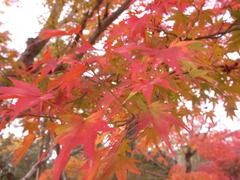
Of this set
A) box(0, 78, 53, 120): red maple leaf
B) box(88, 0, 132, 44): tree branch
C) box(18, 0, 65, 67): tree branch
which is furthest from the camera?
box(18, 0, 65, 67): tree branch

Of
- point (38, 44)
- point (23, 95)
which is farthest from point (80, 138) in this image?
point (38, 44)

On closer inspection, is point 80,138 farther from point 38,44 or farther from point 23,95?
point 38,44

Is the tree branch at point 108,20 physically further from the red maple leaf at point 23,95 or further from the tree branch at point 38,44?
the red maple leaf at point 23,95

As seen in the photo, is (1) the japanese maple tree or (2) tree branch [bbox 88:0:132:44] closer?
(1) the japanese maple tree

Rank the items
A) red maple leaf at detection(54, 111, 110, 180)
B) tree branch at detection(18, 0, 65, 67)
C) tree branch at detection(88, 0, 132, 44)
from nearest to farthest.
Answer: red maple leaf at detection(54, 111, 110, 180) < tree branch at detection(88, 0, 132, 44) < tree branch at detection(18, 0, 65, 67)

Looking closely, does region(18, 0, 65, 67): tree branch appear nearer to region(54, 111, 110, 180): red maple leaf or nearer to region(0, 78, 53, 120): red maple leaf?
region(0, 78, 53, 120): red maple leaf

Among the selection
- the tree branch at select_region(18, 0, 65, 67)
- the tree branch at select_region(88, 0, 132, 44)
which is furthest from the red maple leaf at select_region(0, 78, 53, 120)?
the tree branch at select_region(18, 0, 65, 67)

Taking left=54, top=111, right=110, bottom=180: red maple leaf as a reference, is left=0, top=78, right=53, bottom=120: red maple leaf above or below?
above

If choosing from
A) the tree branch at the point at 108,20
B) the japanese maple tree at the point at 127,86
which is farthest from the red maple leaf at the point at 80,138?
the tree branch at the point at 108,20

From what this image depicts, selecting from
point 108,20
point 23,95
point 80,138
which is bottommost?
point 80,138

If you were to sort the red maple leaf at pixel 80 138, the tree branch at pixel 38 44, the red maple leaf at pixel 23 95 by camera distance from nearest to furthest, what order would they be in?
the red maple leaf at pixel 80 138
the red maple leaf at pixel 23 95
the tree branch at pixel 38 44

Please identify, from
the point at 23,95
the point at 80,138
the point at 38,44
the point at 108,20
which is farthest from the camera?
the point at 38,44

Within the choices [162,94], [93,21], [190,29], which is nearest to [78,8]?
[93,21]

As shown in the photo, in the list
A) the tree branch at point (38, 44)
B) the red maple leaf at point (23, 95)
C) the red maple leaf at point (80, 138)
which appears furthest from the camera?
the tree branch at point (38, 44)
